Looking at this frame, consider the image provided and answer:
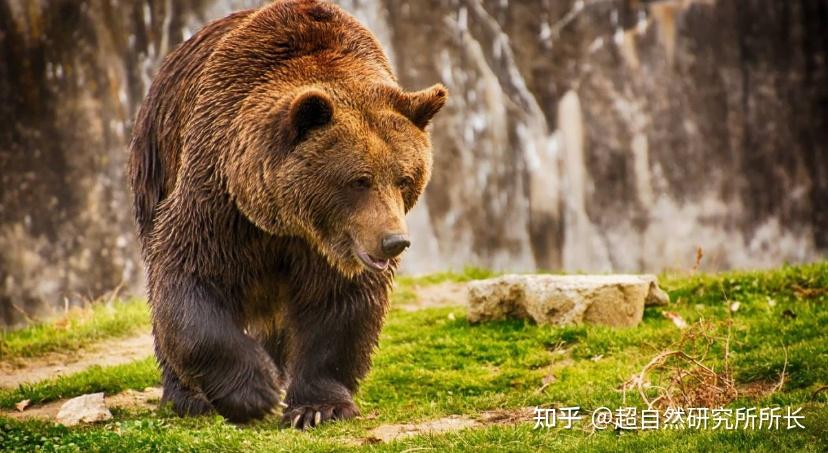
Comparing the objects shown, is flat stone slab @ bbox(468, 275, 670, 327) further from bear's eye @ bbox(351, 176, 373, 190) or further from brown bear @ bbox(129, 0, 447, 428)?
bear's eye @ bbox(351, 176, 373, 190)

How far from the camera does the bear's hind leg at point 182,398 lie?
23.7 ft

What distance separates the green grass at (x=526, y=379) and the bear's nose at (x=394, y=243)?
3.19 feet

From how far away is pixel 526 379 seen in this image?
8.16 m

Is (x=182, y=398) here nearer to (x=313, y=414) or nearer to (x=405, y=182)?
(x=313, y=414)

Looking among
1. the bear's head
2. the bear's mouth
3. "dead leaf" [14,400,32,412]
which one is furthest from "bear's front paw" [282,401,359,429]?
"dead leaf" [14,400,32,412]

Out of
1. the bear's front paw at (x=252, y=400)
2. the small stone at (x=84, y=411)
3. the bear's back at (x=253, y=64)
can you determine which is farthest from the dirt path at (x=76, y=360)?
the bear's front paw at (x=252, y=400)

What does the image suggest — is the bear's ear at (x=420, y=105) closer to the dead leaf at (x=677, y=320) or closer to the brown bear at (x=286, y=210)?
the brown bear at (x=286, y=210)

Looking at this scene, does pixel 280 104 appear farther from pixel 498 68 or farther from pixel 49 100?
pixel 498 68

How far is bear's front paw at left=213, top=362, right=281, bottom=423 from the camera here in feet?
21.5

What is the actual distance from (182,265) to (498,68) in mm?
8607

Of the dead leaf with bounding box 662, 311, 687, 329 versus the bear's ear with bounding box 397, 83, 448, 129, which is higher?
the bear's ear with bounding box 397, 83, 448, 129

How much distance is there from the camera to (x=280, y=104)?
6.41 metres

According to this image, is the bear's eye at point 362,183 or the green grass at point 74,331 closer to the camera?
the bear's eye at point 362,183

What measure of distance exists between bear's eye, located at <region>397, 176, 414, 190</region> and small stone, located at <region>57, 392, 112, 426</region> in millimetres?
2528
